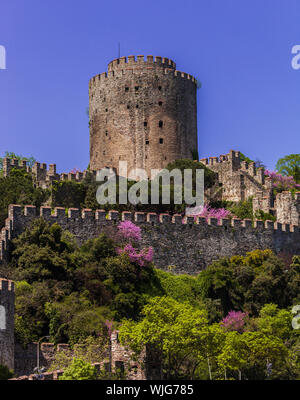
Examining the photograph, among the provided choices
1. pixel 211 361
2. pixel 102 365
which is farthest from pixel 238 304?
pixel 102 365

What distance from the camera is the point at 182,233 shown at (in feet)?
173

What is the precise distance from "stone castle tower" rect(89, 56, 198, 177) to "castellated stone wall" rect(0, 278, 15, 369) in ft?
113

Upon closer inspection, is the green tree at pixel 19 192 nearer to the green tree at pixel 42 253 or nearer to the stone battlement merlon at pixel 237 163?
the green tree at pixel 42 253

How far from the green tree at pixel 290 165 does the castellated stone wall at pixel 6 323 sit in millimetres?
41037

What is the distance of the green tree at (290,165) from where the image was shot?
75.0 m

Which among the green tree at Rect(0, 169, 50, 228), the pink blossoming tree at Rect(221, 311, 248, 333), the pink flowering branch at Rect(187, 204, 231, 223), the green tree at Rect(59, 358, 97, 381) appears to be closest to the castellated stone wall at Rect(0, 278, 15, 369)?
the green tree at Rect(59, 358, 97, 381)

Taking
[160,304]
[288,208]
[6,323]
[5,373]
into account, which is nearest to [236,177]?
[288,208]

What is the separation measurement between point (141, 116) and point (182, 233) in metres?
20.3

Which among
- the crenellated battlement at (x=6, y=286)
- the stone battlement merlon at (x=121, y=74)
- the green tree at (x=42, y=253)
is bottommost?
the crenellated battlement at (x=6, y=286)

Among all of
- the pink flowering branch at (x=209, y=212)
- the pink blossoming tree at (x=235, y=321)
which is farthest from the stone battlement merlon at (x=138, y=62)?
the pink blossoming tree at (x=235, y=321)

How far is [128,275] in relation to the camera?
4759cm

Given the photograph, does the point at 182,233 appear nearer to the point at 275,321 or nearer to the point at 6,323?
the point at 275,321

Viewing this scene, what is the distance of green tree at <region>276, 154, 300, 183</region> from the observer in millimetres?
75000

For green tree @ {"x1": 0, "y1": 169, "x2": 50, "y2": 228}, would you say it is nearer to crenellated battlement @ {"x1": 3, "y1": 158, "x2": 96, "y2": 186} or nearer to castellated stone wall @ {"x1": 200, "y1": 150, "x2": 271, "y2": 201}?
crenellated battlement @ {"x1": 3, "y1": 158, "x2": 96, "y2": 186}
